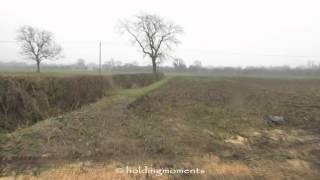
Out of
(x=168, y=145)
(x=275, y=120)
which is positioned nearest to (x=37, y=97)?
(x=168, y=145)

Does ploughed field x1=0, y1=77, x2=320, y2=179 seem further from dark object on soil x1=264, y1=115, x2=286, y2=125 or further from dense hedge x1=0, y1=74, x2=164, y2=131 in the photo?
dense hedge x1=0, y1=74, x2=164, y2=131

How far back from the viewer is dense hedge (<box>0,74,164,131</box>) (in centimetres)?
1155

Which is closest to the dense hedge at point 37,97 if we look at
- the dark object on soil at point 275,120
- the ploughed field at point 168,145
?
the ploughed field at point 168,145

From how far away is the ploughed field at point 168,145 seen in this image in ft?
25.5

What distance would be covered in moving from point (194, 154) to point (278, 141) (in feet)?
11.2

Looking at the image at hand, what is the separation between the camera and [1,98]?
11.4 metres

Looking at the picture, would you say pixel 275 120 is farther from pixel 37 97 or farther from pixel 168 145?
pixel 37 97

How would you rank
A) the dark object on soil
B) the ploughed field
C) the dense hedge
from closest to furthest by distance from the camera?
the ploughed field, the dense hedge, the dark object on soil

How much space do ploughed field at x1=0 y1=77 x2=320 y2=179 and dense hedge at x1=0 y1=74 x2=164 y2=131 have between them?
1.45 m

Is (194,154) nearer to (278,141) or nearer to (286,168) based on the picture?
(286,168)

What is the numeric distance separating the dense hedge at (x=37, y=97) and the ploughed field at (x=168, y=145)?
1.45 metres

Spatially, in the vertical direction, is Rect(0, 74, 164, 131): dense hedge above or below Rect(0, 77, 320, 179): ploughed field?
above

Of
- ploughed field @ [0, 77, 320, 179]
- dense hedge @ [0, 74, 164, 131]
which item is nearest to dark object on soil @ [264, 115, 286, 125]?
ploughed field @ [0, 77, 320, 179]

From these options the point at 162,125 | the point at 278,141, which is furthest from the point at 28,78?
the point at 278,141
